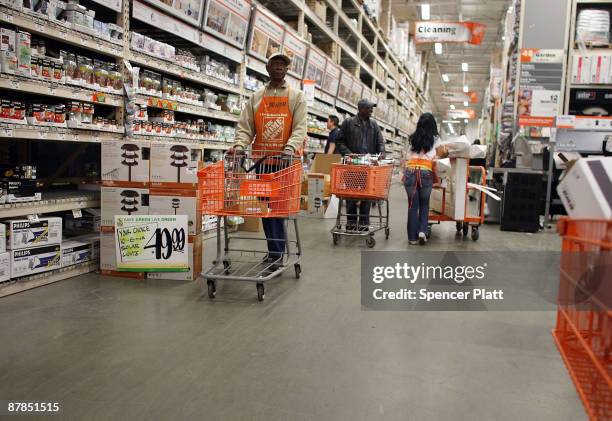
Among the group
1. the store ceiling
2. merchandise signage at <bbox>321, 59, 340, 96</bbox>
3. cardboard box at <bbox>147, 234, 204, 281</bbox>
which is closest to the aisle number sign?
cardboard box at <bbox>147, 234, 204, 281</bbox>

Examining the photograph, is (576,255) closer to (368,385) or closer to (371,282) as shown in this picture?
(368,385)

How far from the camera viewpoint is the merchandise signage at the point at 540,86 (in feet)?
23.4

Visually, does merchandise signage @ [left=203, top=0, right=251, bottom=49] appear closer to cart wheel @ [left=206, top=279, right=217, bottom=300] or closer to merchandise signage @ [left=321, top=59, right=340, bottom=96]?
cart wheel @ [left=206, top=279, right=217, bottom=300]

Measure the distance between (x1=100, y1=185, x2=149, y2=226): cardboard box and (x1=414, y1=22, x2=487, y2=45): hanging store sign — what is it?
1312cm

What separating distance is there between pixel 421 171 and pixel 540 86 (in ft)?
10.2

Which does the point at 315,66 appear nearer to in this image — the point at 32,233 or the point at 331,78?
the point at 331,78

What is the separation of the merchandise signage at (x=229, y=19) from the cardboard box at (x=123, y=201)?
2.40 metres

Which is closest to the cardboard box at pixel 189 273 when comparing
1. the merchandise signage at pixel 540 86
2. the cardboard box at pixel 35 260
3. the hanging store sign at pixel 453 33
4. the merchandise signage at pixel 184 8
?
the cardboard box at pixel 35 260

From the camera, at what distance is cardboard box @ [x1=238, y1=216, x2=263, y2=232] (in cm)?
617

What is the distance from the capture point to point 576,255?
4.35 feet

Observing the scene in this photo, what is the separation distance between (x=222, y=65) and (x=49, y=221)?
3.24 metres

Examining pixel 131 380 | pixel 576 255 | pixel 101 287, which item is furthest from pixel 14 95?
pixel 576 255

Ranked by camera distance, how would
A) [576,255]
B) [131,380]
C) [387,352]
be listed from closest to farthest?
[576,255] → [131,380] → [387,352]

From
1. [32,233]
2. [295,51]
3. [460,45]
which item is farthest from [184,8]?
[460,45]
